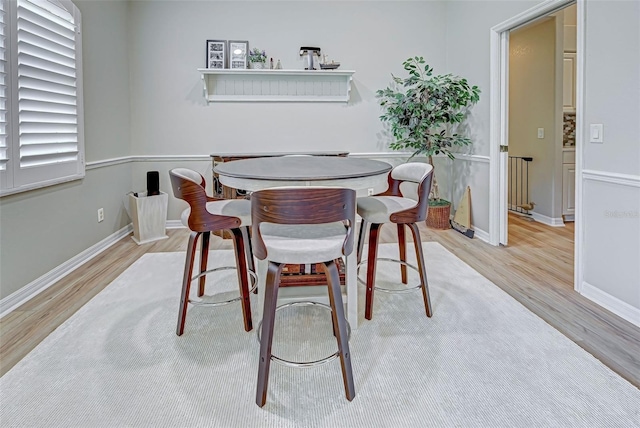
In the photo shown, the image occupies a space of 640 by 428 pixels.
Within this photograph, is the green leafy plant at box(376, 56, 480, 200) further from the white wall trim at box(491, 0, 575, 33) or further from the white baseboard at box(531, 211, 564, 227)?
the white baseboard at box(531, 211, 564, 227)

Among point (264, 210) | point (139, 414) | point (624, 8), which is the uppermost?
point (624, 8)

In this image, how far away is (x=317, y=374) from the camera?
5.79 feet

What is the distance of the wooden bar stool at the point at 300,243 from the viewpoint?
4.84ft

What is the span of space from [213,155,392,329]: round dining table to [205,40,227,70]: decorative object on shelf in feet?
8.29

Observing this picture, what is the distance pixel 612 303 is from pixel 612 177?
72 cm

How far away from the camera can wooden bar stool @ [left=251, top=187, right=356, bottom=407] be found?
58.1 inches

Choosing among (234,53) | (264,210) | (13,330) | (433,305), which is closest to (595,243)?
(433,305)

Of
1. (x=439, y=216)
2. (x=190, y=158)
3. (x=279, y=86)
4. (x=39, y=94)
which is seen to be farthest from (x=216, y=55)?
(x=439, y=216)

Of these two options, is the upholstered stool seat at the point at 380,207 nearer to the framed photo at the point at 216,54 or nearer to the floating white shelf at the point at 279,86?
the floating white shelf at the point at 279,86

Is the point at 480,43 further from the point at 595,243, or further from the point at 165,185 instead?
the point at 165,185

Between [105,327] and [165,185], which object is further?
[165,185]

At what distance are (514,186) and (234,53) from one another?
3.89 m

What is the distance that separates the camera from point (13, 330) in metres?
2.21

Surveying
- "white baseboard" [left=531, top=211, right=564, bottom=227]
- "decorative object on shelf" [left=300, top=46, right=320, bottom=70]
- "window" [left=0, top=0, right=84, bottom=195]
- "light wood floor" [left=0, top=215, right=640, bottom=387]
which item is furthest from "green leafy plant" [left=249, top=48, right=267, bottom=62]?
"white baseboard" [left=531, top=211, right=564, bottom=227]
